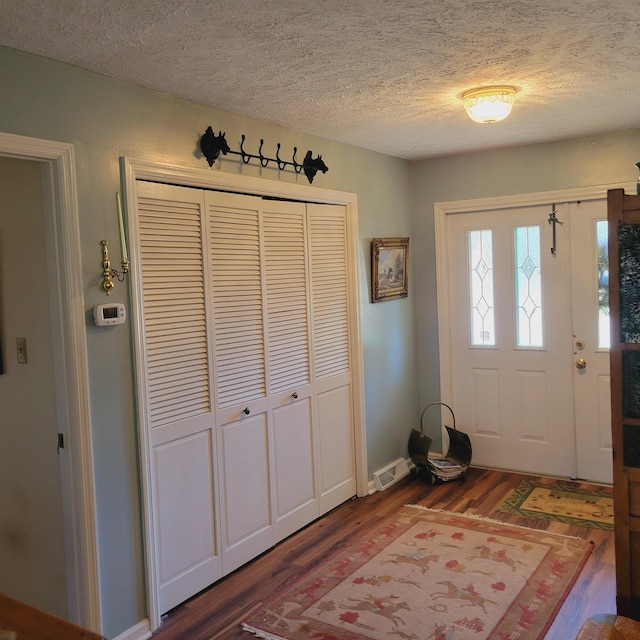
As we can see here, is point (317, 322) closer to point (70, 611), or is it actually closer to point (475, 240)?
point (475, 240)

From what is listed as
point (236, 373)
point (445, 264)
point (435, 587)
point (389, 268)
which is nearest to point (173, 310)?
point (236, 373)

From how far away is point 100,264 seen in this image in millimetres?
2465

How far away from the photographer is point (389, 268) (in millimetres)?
4422

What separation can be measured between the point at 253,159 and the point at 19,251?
125 centimetres

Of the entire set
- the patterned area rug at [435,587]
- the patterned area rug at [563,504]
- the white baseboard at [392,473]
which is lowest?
the patterned area rug at [435,587]

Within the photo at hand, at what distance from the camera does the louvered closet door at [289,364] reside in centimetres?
342

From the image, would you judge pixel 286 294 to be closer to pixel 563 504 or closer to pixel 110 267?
pixel 110 267

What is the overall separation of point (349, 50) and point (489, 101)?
0.89m

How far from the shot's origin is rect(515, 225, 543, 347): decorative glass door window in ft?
14.3

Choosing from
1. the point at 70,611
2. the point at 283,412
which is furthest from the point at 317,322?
the point at 70,611

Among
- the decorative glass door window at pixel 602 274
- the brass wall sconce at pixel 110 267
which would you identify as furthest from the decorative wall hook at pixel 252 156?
the decorative glass door window at pixel 602 274

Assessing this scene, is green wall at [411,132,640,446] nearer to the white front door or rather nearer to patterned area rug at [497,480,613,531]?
the white front door

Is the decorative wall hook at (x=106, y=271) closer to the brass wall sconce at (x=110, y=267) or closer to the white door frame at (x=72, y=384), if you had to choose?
the brass wall sconce at (x=110, y=267)

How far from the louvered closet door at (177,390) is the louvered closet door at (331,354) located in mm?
942
